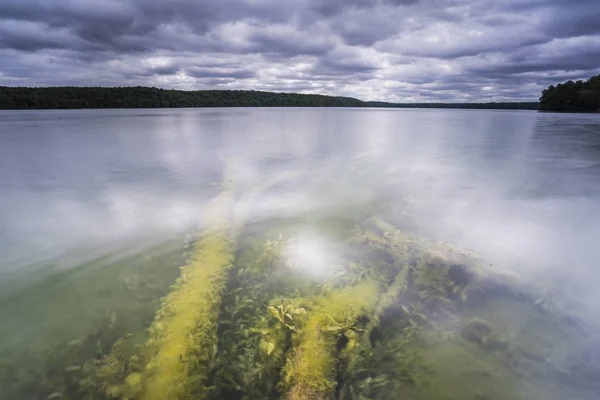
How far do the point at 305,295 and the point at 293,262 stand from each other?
1.03 metres

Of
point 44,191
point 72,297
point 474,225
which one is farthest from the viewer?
point 44,191

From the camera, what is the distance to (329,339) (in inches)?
156

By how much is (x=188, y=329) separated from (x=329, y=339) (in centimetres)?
177

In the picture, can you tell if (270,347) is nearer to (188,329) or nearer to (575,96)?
(188,329)

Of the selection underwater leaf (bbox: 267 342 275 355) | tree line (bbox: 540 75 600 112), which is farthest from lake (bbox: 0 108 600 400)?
tree line (bbox: 540 75 600 112)

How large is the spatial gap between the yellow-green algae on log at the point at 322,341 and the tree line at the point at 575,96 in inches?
4165

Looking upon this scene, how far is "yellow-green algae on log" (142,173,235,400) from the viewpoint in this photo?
3.38m

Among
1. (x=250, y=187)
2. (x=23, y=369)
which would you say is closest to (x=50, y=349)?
(x=23, y=369)

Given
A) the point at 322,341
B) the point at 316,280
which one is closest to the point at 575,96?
the point at 316,280

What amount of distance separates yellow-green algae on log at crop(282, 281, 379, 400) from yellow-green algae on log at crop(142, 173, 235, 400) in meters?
0.98

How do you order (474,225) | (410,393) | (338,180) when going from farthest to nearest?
(338,180), (474,225), (410,393)

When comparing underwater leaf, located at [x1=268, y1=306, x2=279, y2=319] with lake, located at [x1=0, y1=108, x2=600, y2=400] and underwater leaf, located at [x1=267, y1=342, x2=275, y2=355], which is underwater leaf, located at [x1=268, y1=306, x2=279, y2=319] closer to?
lake, located at [x1=0, y1=108, x2=600, y2=400]

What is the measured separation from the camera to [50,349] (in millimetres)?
3781

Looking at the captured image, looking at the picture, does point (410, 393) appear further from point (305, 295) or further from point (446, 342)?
point (305, 295)
